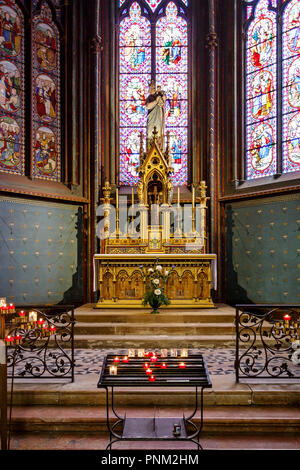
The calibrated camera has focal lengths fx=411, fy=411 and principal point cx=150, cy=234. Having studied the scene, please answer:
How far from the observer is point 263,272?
11.1m

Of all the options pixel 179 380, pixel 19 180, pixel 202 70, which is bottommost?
pixel 179 380

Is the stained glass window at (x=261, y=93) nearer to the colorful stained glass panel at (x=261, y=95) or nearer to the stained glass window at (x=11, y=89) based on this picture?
the colorful stained glass panel at (x=261, y=95)

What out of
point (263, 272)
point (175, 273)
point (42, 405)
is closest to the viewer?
point (42, 405)

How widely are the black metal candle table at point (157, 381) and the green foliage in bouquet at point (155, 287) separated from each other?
4677 millimetres

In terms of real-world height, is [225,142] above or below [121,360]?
above

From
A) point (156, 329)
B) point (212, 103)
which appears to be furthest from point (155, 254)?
point (212, 103)

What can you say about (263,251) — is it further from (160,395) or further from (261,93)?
(160,395)

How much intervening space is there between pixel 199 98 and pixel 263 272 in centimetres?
576

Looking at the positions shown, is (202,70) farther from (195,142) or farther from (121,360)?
(121,360)

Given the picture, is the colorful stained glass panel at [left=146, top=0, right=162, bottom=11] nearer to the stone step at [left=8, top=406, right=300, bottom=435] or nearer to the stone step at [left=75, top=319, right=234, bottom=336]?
the stone step at [left=75, top=319, right=234, bottom=336]

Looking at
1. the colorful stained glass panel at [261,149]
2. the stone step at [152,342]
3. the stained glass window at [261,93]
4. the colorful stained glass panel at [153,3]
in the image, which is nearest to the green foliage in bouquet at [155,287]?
the stone step at [152,342]

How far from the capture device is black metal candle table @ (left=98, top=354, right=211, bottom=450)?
395cm

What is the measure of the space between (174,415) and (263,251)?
22.7 ft
